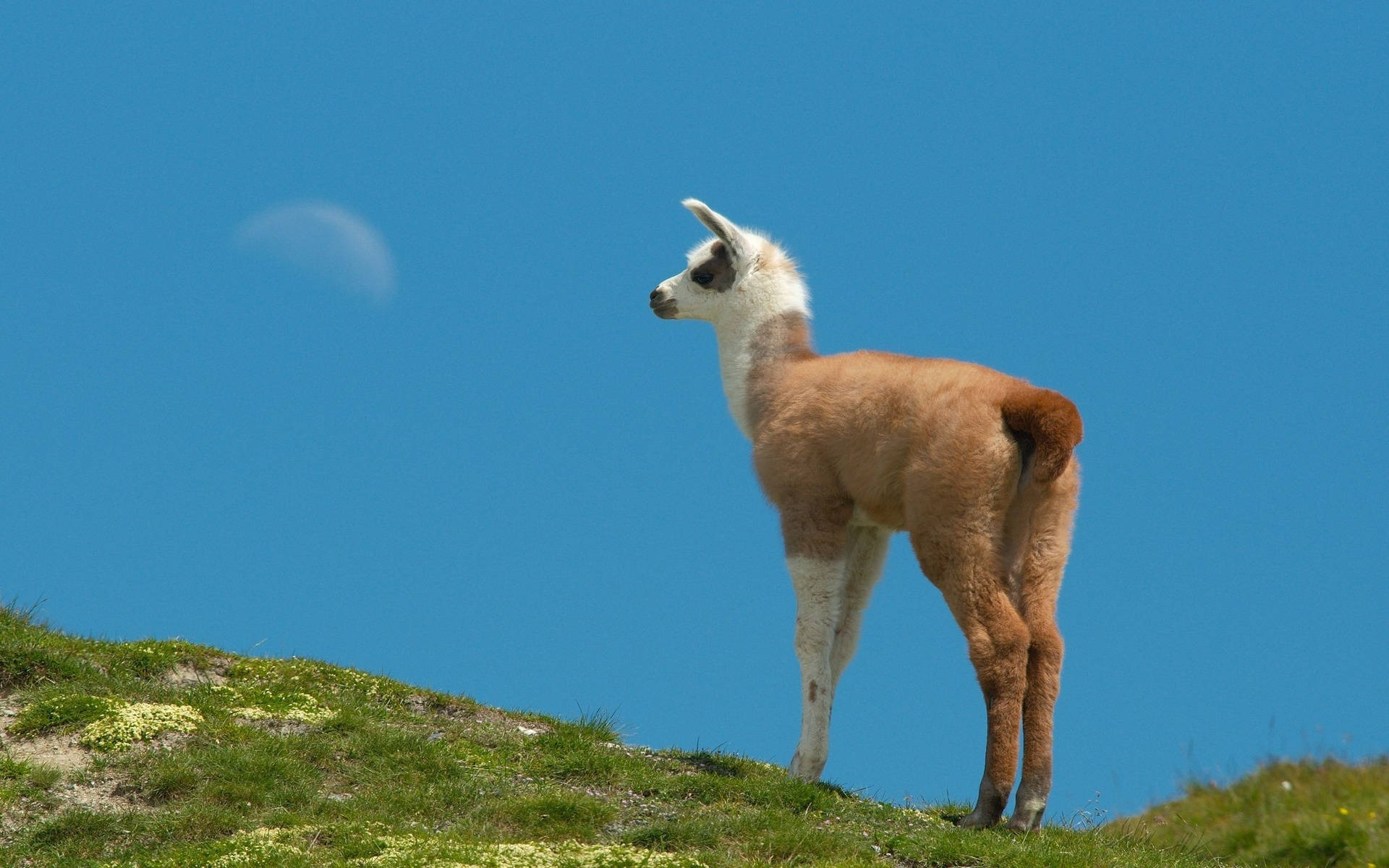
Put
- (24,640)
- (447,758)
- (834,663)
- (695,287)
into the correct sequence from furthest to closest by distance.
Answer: (695,287) < (24,640) < (834,663) < (447,758)

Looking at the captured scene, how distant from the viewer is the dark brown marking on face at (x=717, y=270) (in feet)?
42.4

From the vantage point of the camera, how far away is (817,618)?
10.9m

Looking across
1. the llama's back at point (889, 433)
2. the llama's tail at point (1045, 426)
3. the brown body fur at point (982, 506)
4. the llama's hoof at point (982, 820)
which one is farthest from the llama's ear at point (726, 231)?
the llama's hoof at point (982, 820)

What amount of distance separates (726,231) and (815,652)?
4.29 metres

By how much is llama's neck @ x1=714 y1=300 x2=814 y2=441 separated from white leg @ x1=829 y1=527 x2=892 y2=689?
1632 mm

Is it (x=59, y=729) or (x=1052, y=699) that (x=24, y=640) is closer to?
(x=59, y=729)

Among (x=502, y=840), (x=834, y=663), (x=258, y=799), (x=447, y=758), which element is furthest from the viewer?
(x=834, y=663)

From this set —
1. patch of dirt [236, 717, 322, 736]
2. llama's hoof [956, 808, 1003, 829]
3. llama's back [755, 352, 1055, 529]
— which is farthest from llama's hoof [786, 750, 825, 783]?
patch of dirt [236, 717, 322, 736]

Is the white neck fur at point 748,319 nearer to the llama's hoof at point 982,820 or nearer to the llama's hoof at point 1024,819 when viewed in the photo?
the llama's hoof at point 982,820

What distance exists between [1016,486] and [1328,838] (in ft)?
16.9

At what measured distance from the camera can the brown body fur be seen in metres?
9.60

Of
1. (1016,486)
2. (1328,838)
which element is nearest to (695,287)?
(1016,486)

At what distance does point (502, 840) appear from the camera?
30.1ft

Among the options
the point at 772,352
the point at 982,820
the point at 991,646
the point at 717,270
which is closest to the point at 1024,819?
the point at 982,820
